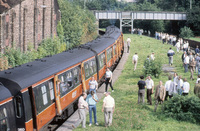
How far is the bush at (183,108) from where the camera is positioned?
58.3 feet

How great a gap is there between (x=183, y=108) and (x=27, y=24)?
21.3 meters

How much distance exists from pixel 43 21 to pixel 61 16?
961 cm

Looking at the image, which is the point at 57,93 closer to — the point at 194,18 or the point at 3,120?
the point at 3,120

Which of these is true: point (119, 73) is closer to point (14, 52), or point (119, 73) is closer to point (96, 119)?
point (14, 52)

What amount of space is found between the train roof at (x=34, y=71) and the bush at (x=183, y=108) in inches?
207

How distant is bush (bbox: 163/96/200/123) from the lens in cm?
1778

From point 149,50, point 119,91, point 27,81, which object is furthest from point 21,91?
point 149,50

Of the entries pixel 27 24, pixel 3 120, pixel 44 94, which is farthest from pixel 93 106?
pixel 27 24

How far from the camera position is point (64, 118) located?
18.1 meters

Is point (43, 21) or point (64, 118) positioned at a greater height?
point (43, 21)

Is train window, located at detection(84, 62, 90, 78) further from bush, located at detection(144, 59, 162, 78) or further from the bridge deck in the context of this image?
the bridge deck

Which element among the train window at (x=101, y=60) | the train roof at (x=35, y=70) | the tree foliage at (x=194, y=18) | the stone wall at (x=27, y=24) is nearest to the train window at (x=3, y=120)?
the train roof at (x=35, y=70)

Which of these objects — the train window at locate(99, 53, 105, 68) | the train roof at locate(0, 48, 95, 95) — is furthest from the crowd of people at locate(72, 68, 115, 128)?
the train window at locate(99, 53, 105, 68)

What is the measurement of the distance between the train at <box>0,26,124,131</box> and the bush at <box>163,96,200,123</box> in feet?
15.8
